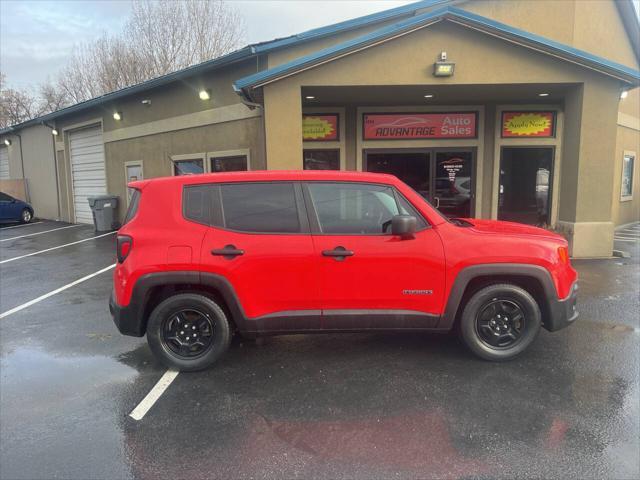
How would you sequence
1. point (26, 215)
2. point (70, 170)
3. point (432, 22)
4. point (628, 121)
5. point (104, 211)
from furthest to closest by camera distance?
point (26, 215)
point (70, 170)
point (104, 211)
point (628, 121)
point (432, 22)

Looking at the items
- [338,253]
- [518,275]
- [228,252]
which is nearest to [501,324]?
[518,275]

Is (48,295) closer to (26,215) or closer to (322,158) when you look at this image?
(322,158)

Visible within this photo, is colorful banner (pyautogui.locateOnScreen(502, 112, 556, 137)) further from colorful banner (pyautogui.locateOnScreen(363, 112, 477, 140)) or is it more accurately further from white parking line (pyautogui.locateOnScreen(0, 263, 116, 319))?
white parking line (pyautogui.locateOnScreen(0, 263, 116, 319))

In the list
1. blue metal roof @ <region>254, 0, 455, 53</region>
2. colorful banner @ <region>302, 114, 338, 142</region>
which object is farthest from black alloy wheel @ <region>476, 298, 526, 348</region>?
colorful banner @ <region>302, 114, 338, 142</region>

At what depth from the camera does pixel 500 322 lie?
4.22 m

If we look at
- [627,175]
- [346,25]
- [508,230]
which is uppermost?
[346,25]

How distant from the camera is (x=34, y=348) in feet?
16.0

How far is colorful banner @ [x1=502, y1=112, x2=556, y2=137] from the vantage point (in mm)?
11164

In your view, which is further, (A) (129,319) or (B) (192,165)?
(B) (192,165)

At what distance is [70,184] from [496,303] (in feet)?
61.6

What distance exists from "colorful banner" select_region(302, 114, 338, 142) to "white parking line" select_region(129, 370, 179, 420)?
8120 millimetres

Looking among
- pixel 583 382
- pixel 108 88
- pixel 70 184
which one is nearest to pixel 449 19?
pixel 583 382

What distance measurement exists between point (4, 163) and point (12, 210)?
7641 mm

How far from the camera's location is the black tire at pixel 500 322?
13.5 ft
